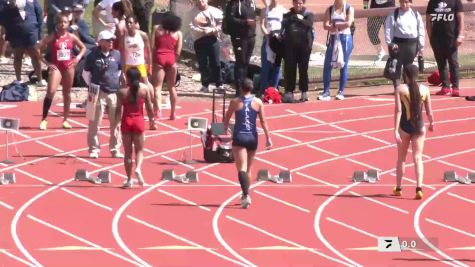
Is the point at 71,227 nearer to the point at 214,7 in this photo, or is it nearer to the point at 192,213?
the point at 192,213

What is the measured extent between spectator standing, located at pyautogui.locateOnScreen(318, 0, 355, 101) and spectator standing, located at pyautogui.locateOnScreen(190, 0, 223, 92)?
1.77 m

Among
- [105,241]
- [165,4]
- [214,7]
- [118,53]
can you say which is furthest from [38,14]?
[105,241]

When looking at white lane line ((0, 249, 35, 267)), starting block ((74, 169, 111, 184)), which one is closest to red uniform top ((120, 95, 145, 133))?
starting block ((74, 169, 111, 184))

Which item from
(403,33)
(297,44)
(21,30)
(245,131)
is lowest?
(245,131)

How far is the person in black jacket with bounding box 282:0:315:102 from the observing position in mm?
26891

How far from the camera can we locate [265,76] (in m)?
27.3

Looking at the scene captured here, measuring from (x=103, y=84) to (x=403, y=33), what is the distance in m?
5.87

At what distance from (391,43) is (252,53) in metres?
2.64

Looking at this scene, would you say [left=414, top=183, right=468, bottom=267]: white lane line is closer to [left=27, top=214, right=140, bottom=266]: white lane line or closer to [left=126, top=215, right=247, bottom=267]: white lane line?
[left=126, top=215, right=247, bottom=267]: white lane line

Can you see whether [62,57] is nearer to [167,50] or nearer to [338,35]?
[167,50]

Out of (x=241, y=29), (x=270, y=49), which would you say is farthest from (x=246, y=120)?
(x=241, y=29)

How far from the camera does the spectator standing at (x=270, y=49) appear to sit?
89.3ft

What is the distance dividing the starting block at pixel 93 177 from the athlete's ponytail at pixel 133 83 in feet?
3.96

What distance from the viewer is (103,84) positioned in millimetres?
23125
